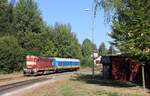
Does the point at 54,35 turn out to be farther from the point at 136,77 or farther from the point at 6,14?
the point at 136,77

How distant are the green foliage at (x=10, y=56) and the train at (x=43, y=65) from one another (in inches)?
164

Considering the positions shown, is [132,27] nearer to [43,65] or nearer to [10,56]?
[43,65]

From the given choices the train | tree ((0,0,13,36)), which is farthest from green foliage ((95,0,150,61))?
tree ((0,0,13,36))

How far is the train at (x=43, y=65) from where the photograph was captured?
6044cm

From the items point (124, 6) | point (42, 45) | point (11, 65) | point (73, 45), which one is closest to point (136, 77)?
point (124, 6)

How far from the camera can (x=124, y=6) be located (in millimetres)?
34000

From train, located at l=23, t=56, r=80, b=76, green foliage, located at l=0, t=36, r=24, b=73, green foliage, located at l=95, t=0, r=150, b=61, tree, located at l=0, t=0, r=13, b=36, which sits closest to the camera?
green foliage, located at l=95, t=0, r=150, b=61

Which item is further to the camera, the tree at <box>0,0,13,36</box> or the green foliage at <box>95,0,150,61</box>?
the tree at <box>0,0,13,36</box>

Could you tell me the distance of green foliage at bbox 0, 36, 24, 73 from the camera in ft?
211

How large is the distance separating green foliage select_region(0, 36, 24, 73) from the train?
13.7ft

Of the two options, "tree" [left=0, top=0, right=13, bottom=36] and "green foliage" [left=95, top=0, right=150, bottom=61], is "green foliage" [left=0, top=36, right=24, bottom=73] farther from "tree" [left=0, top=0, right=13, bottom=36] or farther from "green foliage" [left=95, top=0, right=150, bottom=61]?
"green foliage" [left=95, top=0, right=150, bottom=61]

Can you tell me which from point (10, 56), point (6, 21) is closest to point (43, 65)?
point (10, 56)

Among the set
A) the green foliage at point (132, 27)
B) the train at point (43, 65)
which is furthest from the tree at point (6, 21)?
the green foliage at point (132, 27)

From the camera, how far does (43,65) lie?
64.1 metres
